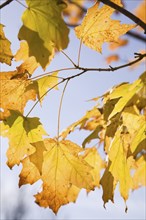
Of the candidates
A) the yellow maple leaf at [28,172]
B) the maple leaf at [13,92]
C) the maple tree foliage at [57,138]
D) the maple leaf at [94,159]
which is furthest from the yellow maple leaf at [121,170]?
the maple leaf at [94,159]

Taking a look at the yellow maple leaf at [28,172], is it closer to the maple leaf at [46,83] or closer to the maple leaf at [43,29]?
the maple leaf at [46,83]

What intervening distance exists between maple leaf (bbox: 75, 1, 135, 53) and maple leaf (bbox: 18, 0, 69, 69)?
33cm

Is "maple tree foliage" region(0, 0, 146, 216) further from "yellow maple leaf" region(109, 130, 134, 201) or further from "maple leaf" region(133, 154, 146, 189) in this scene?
"maple leaf" region(133, 154, 146, 189)

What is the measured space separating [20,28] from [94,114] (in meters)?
0.94

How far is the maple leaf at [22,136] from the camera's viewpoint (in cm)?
127

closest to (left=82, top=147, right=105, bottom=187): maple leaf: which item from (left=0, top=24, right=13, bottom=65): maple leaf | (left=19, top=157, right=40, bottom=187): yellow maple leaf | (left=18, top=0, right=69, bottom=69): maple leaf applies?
(left=19, top=157, right=40, bottom=187): yellow maple leaf

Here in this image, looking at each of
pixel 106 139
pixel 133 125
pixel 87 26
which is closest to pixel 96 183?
pixel 106 139

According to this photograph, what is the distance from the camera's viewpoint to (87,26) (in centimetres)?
130

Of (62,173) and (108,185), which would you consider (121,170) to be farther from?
(62,173)

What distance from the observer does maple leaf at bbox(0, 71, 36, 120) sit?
4.20ft

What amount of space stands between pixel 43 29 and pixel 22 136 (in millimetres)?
485

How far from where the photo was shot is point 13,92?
4.28 ft

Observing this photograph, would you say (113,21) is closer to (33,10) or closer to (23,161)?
(33,10)

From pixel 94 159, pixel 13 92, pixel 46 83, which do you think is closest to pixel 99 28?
pixel 46 83
